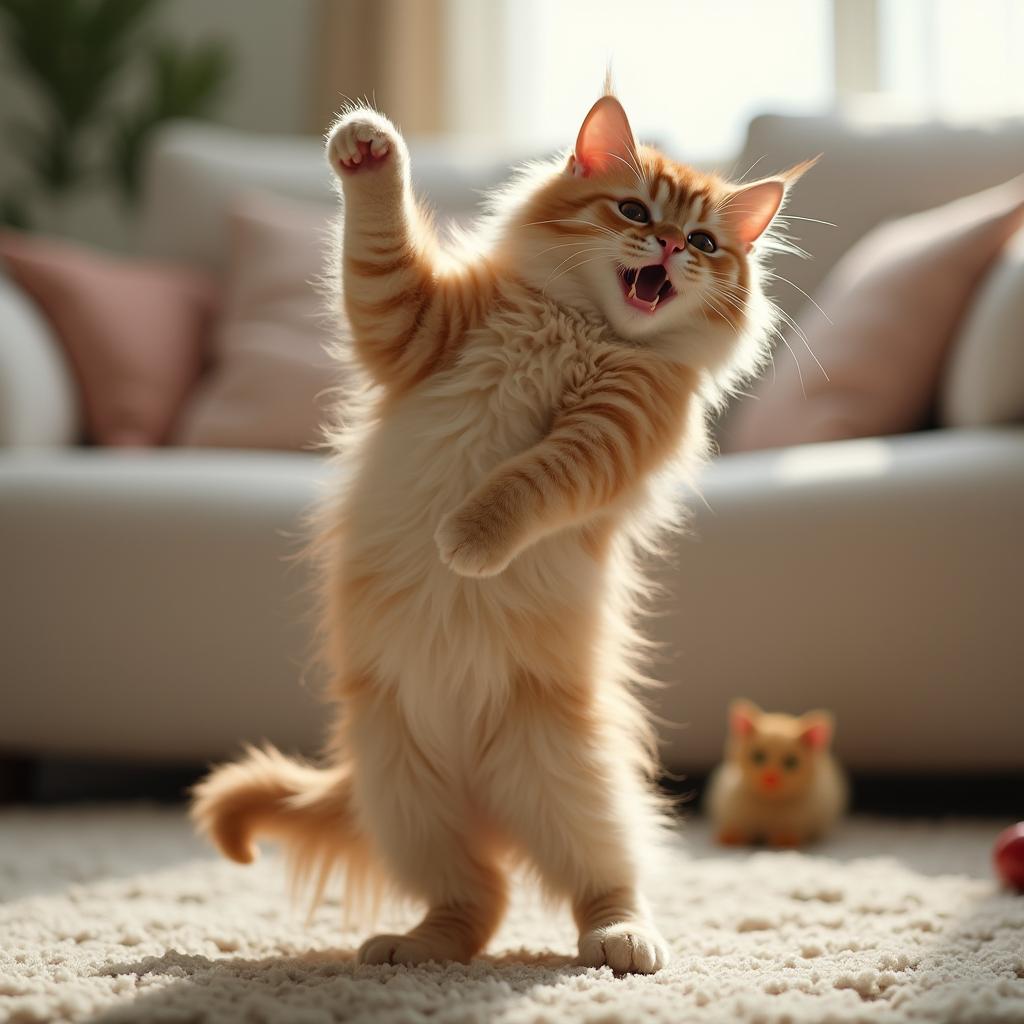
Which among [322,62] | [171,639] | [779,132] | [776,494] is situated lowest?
[171,639]

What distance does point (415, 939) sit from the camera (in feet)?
3.03

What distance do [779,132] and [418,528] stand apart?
1.60 m

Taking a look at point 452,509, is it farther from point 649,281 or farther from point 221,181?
point 221,181

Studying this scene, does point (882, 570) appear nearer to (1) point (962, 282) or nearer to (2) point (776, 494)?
(2) point (776, 494)

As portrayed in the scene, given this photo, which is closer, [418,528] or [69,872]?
[418,528]

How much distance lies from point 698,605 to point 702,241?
0.69 m

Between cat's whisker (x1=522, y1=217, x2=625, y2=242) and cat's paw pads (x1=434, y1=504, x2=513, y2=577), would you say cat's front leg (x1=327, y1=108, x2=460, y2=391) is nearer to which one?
cat's whisker (x1=522, y1=217, x2=625, y2=242)

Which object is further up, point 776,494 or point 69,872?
point 776,494

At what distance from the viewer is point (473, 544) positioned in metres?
0.85

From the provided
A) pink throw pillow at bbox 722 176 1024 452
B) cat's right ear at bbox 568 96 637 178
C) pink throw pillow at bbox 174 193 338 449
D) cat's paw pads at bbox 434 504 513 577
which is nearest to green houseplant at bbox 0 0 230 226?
pink throw pillow at bbox 174 193 338 449

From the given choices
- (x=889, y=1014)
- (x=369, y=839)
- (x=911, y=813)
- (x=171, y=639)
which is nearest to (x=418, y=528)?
(x=369, y=839)

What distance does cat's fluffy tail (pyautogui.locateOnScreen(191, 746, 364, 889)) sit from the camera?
1070 millimetres

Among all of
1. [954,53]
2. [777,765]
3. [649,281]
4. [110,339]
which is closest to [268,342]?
[110,339]

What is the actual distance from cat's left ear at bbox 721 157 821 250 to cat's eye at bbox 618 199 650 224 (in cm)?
9
